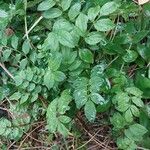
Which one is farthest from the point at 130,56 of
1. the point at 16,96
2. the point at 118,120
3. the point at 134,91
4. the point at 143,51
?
the point at 16,96

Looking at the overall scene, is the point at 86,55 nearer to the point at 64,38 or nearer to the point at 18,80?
the point at 64,38

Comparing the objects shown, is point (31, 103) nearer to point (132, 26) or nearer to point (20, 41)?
point (20, 41)

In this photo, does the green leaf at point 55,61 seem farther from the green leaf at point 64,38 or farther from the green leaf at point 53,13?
the green leaf at point 53,13

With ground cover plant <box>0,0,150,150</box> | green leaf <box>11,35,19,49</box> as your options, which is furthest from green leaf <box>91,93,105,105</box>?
green leaf <box>11,35,19,49</box>

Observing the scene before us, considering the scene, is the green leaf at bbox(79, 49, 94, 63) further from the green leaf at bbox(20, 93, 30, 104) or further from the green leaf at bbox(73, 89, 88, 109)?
the green leaf at bbox(20, 93, 30, 104)

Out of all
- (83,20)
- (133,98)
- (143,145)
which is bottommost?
(143,145)

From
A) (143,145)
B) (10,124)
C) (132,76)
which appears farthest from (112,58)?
(10,124)
